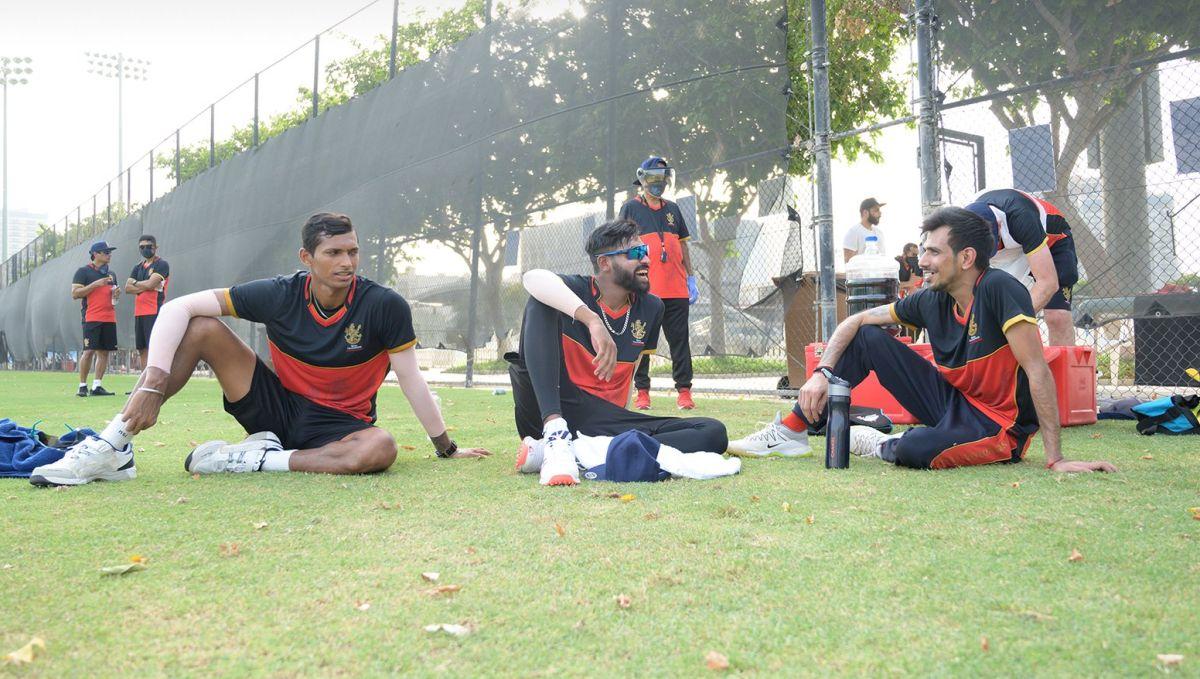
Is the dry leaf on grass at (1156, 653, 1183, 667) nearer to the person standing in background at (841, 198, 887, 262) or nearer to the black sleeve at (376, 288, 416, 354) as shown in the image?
the black sleeve at (376, 288, 416, 354)

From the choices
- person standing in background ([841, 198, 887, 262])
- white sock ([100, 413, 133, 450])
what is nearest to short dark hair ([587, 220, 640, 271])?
white sock ([100, 413, 133, 450])

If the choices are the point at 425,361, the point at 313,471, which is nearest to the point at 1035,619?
the point at 313,471

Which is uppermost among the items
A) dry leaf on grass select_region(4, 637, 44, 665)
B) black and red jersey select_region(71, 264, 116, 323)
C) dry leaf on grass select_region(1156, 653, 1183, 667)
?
black and red jersey select_region(71, 264, 116, 323)

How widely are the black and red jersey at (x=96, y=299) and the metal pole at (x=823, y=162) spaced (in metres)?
8.59

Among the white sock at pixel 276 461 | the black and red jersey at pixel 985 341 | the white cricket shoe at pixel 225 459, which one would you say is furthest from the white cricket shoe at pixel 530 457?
the black and red jersey at pixel 985 341

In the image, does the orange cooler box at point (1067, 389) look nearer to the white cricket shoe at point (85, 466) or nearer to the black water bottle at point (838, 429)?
the black water bottle at point (838, 429)

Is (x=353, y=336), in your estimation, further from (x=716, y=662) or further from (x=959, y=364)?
(x=716, y=662)

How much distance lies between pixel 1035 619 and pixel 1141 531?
97cm

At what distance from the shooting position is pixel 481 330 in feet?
37.9

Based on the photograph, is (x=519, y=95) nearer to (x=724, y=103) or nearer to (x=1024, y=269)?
(x=724, y=103)

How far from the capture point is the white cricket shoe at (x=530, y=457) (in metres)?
3.85

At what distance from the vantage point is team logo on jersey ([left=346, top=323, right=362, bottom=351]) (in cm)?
404

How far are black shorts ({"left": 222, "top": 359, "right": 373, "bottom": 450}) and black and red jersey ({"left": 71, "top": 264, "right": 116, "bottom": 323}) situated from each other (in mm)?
8454

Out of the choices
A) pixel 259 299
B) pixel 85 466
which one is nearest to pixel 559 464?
pixel 259 299
